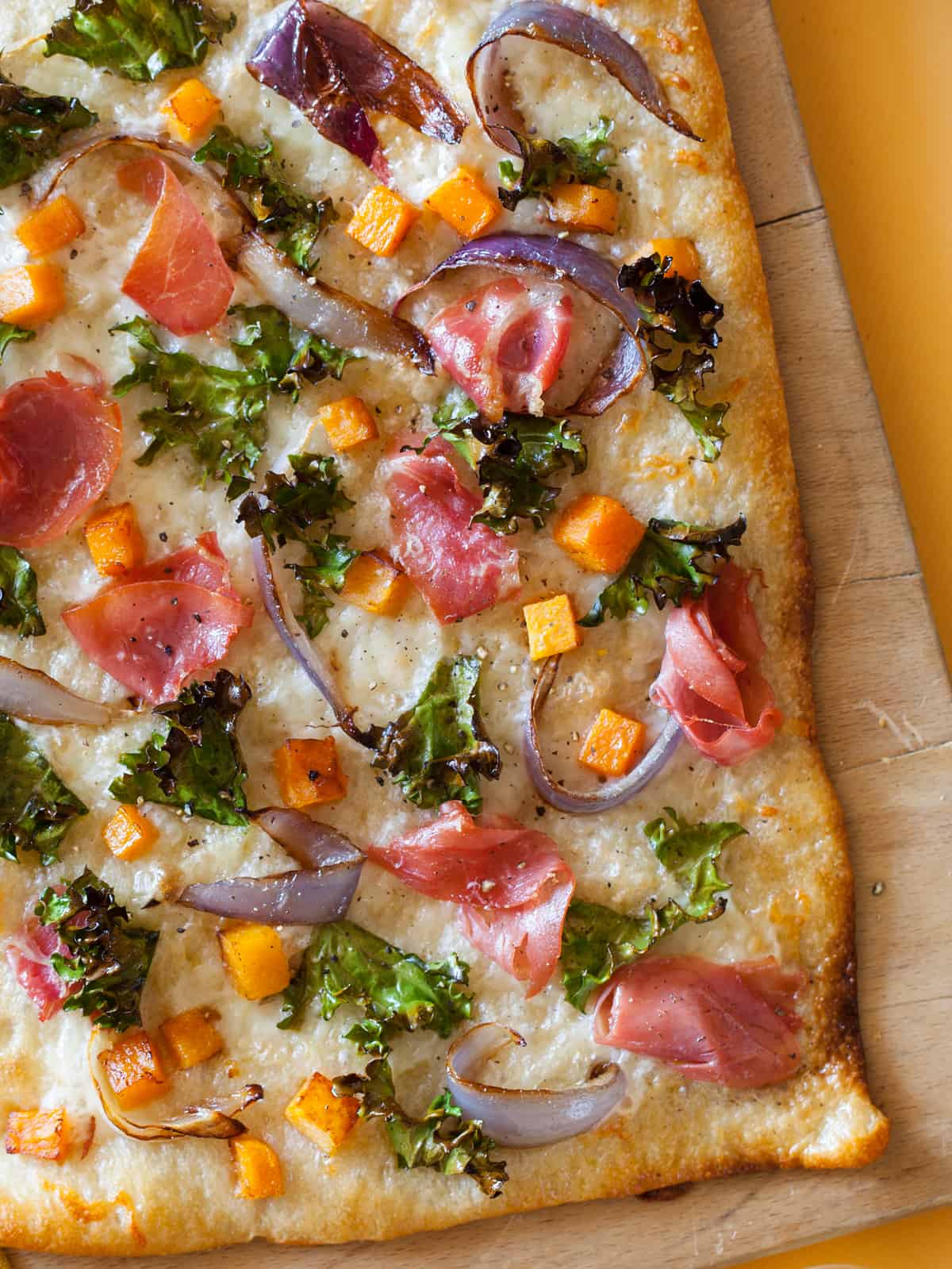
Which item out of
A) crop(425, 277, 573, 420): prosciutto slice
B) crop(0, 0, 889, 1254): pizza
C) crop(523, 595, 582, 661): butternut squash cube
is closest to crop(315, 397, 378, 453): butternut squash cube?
crop(0, 0, 889, 1254): pizza

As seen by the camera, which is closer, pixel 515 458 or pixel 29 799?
pixel 515 458

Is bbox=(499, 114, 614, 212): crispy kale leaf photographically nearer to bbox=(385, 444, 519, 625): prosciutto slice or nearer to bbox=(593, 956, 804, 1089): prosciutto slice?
A: bbox=(385, 444, 519, 625): prosciutto slice

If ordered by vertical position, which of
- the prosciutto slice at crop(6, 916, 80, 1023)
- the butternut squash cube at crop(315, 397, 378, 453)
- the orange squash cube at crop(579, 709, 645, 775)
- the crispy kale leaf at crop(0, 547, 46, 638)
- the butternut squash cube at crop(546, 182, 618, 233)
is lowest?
the prosciutto slice at crop(6, 916, 80, 1023)

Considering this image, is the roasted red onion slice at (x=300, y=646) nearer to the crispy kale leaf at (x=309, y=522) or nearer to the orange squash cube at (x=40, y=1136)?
the crispy kale leaf at (x=309, y=522)

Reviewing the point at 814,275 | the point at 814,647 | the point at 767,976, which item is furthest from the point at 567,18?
the point at 767,976

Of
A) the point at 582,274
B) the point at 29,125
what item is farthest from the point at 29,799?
the point at 582,274

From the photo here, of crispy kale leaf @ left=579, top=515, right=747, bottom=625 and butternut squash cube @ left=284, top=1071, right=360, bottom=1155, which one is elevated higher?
crispy kale leaf @ left=579, top=515, right=747, bottom=625

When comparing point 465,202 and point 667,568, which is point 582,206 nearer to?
point 465,202
